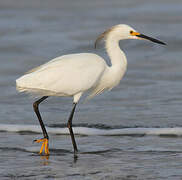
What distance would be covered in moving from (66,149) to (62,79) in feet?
2.81

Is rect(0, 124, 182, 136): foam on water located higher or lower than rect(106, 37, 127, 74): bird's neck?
Result: lower

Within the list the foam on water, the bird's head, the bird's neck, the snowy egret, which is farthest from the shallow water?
the bird's head

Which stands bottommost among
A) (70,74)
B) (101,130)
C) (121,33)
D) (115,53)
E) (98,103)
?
(98,103)

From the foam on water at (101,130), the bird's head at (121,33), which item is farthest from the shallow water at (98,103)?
the bird's head at (121,33)

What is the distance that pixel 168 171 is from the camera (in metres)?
5.66

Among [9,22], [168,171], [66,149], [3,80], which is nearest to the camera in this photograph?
[168,171]

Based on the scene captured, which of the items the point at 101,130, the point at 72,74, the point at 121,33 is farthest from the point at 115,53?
the point at 101,130

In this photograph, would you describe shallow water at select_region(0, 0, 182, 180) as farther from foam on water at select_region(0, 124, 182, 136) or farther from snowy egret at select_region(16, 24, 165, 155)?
snowy egret at select_region(16, 24, 165, 155)

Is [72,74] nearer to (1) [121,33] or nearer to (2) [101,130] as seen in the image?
(1) [121,33]

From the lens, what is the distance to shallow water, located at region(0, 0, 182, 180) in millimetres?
6051

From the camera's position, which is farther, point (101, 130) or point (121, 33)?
point (101, 130)

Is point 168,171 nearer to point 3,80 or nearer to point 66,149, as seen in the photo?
point 66,149

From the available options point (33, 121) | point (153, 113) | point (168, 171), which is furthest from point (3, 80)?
point (168, 171)

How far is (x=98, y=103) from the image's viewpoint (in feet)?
31.3
